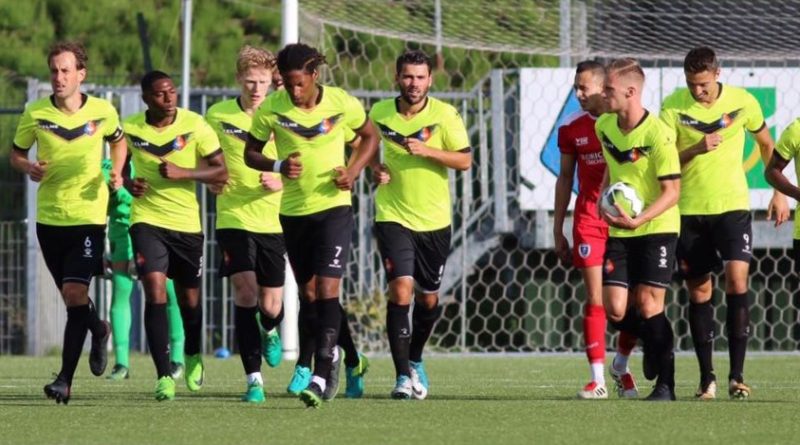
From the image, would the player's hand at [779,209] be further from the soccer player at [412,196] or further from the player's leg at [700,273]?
the soccer player at [412,196]

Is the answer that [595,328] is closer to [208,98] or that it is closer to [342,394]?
[342,394]

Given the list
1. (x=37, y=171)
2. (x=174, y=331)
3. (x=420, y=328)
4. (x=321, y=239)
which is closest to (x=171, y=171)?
(x=37, y=171)

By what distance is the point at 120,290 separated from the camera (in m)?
12.5

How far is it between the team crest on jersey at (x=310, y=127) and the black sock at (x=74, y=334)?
151cm

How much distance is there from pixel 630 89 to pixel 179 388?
349 centimetres

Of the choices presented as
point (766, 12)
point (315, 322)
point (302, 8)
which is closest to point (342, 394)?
point (315, 322)

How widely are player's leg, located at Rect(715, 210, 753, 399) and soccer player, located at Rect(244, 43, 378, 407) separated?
2.03 metres

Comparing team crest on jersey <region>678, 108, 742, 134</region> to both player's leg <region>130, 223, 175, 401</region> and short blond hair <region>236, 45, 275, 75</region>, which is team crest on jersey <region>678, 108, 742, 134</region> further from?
player's leg <region>130, 223, 175, 401</region>

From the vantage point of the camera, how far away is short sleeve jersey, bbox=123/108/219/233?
10016mm

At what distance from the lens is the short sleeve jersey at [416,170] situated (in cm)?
1021

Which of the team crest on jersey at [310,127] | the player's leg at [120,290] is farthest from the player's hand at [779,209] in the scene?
the player's leg at [120,290]

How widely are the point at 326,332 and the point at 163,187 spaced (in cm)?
146

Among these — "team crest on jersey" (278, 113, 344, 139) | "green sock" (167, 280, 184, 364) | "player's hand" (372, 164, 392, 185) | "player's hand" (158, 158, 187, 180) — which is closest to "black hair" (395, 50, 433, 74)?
"player's hand" (372, 164, 392, 185)

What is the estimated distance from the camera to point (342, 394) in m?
10.4
